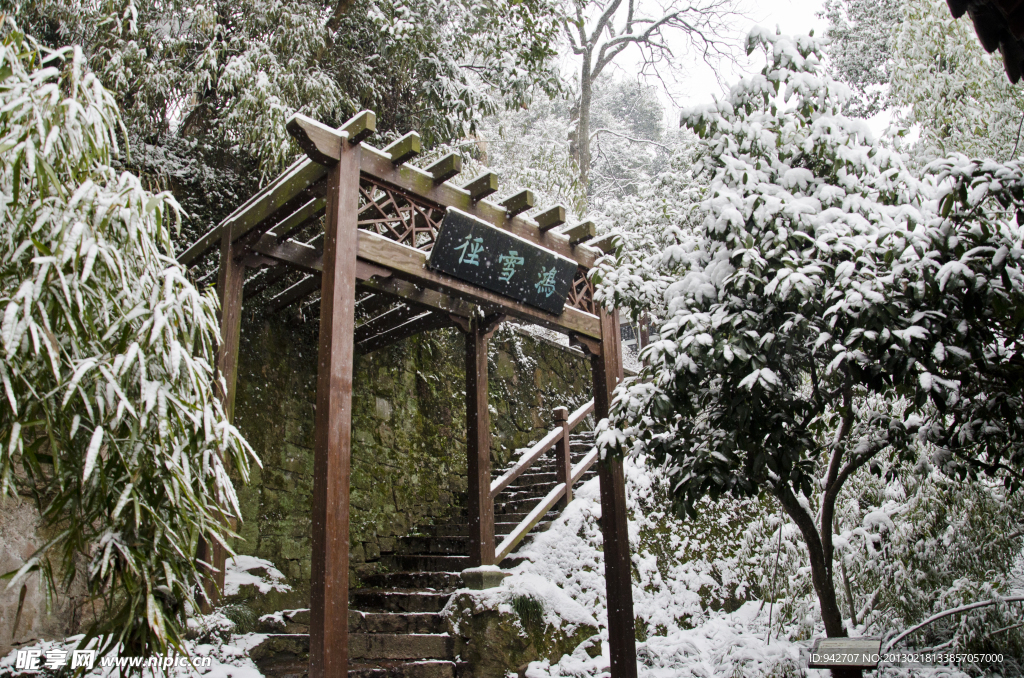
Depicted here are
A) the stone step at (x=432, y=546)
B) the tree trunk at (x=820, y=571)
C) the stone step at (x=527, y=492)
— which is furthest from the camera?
the stone step at (x=527, y=492)

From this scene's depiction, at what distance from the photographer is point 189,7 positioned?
6.27 meters

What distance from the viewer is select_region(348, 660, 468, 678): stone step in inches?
170

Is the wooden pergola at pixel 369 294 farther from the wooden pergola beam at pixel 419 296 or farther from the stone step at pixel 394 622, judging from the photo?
the stone step at pixel 394 622

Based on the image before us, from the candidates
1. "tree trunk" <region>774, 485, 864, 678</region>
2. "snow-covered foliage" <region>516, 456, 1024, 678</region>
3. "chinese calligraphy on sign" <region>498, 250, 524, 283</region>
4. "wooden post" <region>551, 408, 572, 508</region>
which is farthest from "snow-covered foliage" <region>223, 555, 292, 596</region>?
"tree trunk" <region>774, 485, 864, 678</region>

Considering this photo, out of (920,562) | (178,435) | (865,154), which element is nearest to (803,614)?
(920,562)

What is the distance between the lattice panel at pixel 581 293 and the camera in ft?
18.4

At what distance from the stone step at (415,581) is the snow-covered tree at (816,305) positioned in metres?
2.51

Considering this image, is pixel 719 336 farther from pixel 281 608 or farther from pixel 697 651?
pixel 281 608

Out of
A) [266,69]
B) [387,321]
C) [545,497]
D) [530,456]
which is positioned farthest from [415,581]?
[266,69]

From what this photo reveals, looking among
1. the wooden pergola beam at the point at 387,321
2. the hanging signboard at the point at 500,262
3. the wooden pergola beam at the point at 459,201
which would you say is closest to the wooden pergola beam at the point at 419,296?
the wooden pergola beam at the point at 387,321

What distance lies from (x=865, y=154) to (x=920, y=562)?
2.77 metres

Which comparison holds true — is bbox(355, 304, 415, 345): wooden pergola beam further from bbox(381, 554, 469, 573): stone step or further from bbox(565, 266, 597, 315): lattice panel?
bbox(381, 554, 469, 573): stone step

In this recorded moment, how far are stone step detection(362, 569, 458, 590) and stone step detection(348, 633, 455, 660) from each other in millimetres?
625

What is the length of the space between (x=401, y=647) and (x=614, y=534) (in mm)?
1756
